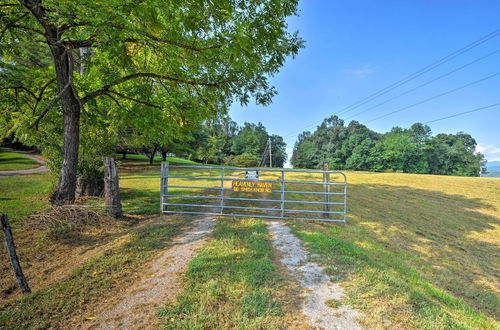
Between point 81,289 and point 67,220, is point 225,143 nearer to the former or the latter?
point 67,220

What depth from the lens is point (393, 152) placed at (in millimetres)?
49000

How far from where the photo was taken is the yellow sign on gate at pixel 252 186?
6.78m

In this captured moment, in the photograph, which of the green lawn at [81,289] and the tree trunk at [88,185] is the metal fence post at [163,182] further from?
the tree trunk at [88,185]

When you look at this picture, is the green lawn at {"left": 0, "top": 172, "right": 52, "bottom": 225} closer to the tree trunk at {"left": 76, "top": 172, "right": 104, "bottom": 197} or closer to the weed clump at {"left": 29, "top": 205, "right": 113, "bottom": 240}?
the tree trunk at {"left": 76, "top": 172, "right": 104, "bottom": 197}

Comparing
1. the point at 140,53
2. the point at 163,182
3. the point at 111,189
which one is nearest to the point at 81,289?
the point at 111,189

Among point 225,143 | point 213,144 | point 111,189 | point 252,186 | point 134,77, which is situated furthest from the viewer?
point 225,143

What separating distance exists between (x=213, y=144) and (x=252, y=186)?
37.1 m

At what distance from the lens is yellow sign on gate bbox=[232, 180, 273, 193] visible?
6781 mm

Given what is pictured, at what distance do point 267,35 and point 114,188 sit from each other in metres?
5.53

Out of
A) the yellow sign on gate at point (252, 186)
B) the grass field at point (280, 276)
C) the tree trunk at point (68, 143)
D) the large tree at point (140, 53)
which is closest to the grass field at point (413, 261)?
the grass field at point (280, 276)

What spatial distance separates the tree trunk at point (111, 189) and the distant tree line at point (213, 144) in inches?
60.6

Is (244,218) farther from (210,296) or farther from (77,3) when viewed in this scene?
(77,3)

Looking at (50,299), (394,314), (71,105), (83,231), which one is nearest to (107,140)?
(71,105)

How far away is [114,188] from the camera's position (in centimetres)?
629
